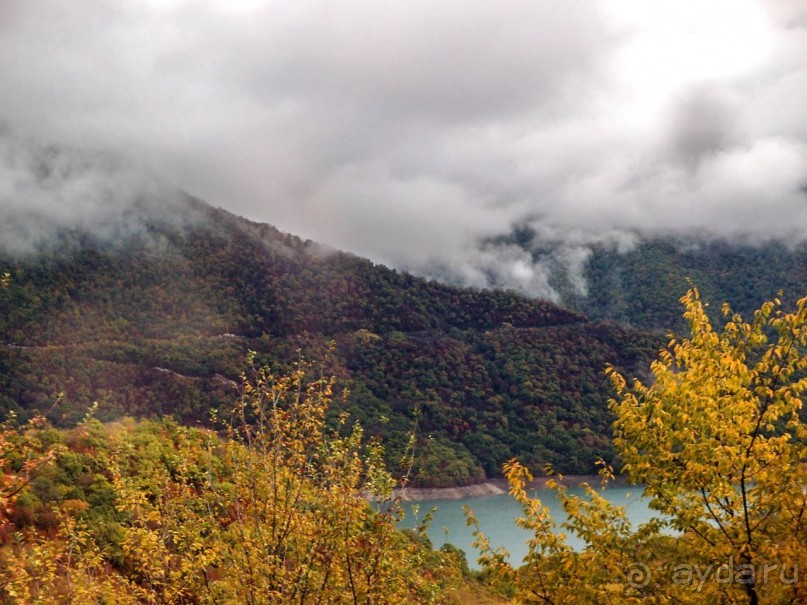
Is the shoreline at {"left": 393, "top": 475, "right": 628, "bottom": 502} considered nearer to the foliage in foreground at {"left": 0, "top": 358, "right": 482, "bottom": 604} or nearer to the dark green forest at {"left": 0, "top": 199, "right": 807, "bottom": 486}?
the dark green forest at {"left": 0, "top": 199, "right": 807, "bottom": 486}

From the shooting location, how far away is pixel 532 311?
175m

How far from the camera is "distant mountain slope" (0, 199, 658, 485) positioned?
102 meters

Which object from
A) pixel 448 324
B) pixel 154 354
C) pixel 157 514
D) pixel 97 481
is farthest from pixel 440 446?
pixel 157 514

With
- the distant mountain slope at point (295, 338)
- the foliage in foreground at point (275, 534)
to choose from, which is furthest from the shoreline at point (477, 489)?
the foliage in foreground at point (275, 534)

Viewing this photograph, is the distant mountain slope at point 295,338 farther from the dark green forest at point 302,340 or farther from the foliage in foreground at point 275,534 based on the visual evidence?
the foliage in foreground at point 275,534

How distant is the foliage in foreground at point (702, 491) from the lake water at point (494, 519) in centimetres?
4045

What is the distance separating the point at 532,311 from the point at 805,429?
171053mm

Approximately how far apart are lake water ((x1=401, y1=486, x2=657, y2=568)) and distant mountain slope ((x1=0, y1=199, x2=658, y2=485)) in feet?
21.9

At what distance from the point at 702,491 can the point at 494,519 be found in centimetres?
6939

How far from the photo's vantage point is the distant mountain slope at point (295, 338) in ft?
335

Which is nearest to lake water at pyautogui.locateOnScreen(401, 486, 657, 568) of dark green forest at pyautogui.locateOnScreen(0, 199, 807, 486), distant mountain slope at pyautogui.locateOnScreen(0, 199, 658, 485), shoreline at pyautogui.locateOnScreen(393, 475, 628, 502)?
shoreline at pyautogui.locateOnScreen(393, 475, 628, 502)

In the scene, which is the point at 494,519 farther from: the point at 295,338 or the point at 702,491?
the point at 295,338

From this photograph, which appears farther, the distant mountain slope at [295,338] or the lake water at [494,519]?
the distant mountain slope at [295,338]

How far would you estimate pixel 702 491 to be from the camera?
687cm
